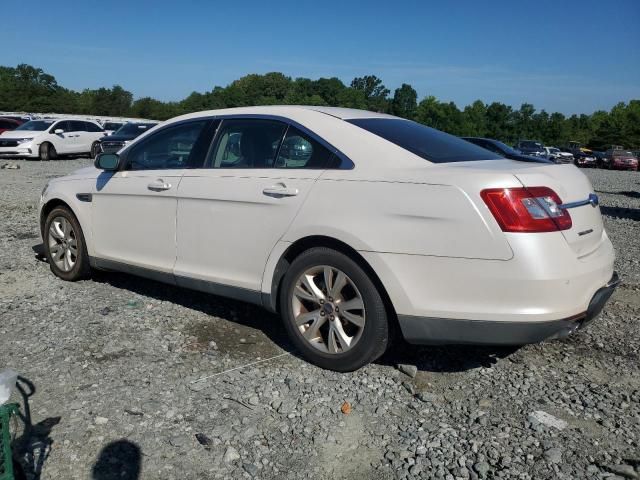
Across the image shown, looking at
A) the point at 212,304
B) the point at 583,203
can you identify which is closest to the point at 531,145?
the point at 212,304

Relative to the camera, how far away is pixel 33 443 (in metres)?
2.91

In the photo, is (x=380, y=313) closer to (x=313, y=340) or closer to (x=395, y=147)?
(x=313, y=340)

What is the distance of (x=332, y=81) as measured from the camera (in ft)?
372

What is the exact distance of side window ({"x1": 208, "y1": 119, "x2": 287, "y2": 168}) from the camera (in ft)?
13.7

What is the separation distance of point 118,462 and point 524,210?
2.35 metres

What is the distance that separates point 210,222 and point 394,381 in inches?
66.3

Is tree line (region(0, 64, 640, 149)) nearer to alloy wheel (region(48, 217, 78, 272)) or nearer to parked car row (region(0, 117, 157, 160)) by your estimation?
parked car row (region(0, 117, 157, 160))

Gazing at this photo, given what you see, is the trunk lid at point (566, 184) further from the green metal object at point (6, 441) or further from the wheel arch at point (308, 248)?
the green metal object at point (6, 441)

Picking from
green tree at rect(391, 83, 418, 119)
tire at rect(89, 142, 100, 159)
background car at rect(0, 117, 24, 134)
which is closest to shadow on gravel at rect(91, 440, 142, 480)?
tire at rect(89, 142, 100, 159)

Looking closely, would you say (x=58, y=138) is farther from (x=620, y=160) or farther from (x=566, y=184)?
(x=620, y=160)

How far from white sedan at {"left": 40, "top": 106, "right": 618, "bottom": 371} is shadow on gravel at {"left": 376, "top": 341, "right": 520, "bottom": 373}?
0.50 meters

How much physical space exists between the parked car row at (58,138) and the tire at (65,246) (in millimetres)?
16351

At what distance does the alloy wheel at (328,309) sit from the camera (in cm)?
363

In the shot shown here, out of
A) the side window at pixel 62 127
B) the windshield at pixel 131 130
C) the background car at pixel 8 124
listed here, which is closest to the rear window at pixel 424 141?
the windshield at pixel 131 130
